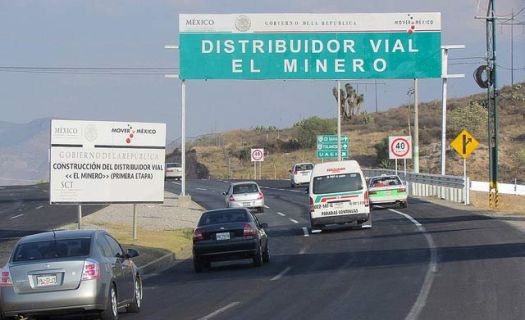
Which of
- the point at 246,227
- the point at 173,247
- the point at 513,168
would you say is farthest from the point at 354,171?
the point at 513,168

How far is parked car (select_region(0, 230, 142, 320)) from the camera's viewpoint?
13078mm

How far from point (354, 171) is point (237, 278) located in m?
11.4

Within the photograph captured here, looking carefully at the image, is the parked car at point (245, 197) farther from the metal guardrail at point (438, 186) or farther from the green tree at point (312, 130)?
the green tree at point (312, 130)

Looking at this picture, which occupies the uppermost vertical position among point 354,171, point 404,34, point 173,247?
point 404,34

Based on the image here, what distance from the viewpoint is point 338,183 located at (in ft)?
103

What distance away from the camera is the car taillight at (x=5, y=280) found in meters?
13.1

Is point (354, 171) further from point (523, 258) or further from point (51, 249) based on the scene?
point (51, 249)

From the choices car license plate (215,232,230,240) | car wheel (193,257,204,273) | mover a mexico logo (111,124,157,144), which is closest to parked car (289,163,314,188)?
mover a mexico logo (111,124,157,144)

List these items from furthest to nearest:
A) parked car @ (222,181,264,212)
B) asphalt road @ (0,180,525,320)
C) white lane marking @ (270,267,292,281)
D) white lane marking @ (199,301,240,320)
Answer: parked car @ (222,181,264,212), white lane marking @ (270,267,292,281), asphalt road @ (0,180,525,320), white lane marking @ (199,301,240,320)

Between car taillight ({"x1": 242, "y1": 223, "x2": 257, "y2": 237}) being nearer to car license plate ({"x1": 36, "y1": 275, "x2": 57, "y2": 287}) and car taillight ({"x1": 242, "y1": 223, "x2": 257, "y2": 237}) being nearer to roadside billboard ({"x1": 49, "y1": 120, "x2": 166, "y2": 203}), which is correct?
roadside billboard ({"x1": 49, "y1": 120, "x2": 166, "y2": 203})

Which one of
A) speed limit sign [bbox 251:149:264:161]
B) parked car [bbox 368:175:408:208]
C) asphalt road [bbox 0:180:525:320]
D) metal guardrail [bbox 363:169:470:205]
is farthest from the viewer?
speed limit sign [bbox 251:149:264:161]

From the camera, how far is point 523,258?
20828mm

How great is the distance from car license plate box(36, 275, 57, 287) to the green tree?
319 feet

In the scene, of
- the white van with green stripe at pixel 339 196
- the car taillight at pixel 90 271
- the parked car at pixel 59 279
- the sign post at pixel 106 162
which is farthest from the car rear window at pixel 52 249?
the white van with green stripe at pixel 339 196
